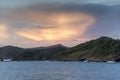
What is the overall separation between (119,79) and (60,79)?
757 inches

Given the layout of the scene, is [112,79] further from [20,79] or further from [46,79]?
[20,79]

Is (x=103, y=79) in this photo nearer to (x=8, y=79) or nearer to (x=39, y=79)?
(x=39, y=79)

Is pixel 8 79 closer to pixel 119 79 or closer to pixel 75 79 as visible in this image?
pixel 75 79

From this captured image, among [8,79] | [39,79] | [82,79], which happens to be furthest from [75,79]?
[8,79]

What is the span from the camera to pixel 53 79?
132875 millimetres

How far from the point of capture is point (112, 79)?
442 feet

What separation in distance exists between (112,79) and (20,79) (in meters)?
30.2

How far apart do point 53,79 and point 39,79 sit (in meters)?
4.71

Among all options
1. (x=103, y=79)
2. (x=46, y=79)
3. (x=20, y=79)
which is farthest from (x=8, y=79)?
(x=103, y=79)

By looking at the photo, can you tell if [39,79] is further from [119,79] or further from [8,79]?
[119,79]

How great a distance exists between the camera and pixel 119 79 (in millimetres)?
133750

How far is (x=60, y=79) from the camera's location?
132 meters

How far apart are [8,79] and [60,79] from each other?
17388 millimetres

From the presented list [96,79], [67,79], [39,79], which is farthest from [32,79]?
[96,79]
